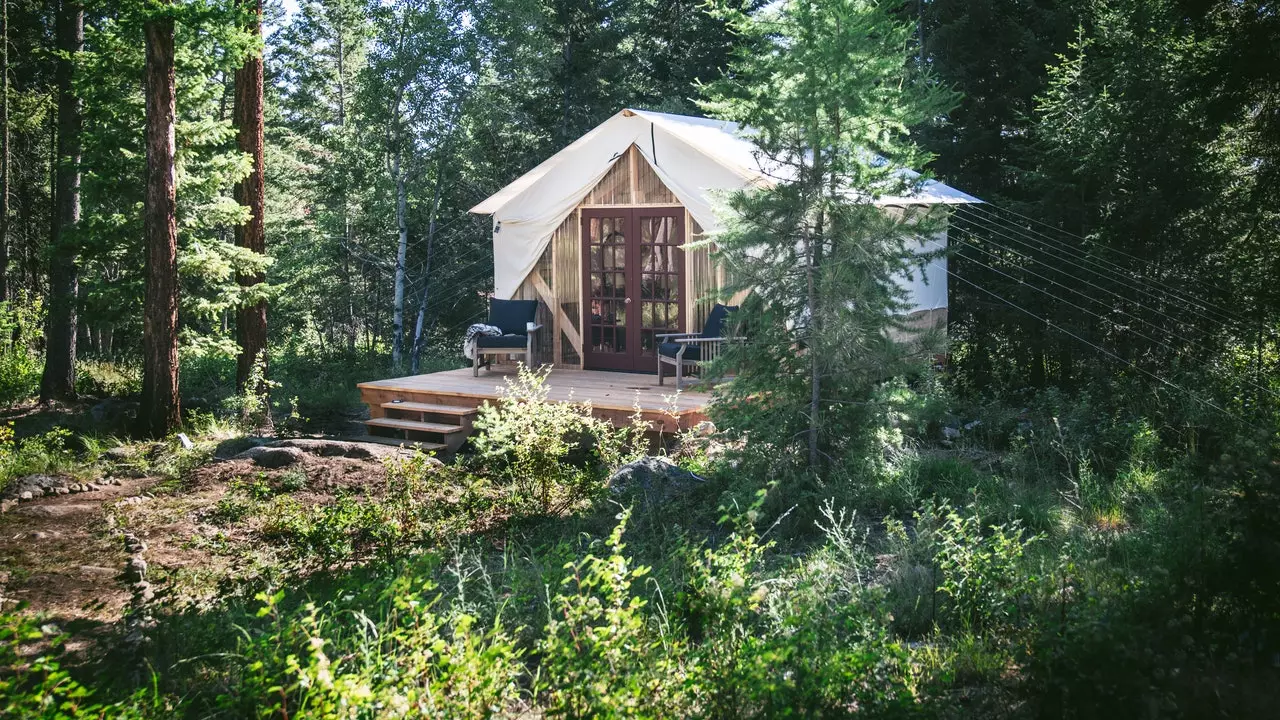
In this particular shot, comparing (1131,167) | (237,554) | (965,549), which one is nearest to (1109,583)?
(965,549)

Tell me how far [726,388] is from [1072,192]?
5.39 meters

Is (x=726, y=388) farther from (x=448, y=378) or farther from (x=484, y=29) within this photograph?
(x=484, y=29)

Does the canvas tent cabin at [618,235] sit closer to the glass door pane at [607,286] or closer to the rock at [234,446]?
the glass door pane at [607,286]

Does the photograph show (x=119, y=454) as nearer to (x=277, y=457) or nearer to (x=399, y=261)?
(x=277, y=457)

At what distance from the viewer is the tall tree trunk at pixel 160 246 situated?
7266 millimetres

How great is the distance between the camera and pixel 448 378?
943 cm

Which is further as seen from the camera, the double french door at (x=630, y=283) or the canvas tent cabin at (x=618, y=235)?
the double french door at (x=630, y=283)

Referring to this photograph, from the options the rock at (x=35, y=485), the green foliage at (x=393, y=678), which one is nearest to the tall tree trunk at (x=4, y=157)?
the rock at (x=35, y=485)

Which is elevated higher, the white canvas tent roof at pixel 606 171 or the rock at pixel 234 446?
the white canvas tent roof at pixel 606 171

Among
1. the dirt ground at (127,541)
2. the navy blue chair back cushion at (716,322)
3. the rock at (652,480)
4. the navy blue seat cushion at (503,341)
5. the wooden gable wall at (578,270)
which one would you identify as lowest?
the dirt ground at (127,541)

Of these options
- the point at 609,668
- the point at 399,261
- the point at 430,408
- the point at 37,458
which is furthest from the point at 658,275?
the point at 609,668

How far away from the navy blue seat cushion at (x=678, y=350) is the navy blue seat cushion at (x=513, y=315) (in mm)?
1964

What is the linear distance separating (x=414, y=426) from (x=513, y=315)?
200 cm

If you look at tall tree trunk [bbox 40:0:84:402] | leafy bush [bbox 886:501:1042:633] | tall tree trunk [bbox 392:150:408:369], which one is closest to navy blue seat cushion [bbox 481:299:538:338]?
tall tree trunk [bbox 40:0:84:402]
